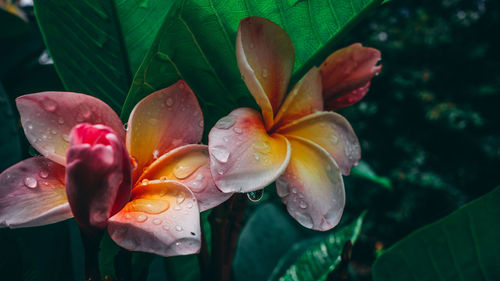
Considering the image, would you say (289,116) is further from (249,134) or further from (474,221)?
(474,221)

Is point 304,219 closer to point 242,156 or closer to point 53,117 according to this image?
point 242,156

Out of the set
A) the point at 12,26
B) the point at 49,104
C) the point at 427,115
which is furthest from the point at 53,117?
the point at 427,115

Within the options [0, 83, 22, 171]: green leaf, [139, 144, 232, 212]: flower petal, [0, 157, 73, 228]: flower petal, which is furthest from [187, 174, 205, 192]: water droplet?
[0, 83, 22, 171]: green leaf

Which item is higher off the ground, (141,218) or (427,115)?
(141,218)

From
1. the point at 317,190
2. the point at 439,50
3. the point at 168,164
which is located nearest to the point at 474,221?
the point at 317,190

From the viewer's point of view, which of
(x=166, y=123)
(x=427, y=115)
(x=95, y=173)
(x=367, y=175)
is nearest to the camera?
(x=95, y=173)

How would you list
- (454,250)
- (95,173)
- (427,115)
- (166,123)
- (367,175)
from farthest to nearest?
(427,115), (367,175), (454,250), (166,123), (95,173)
